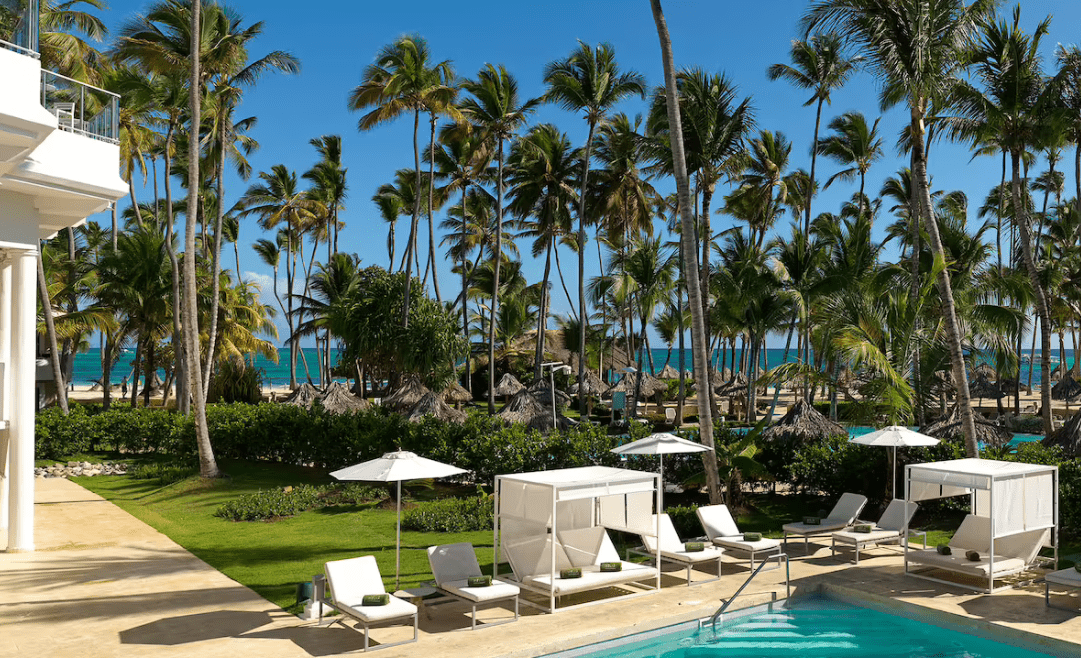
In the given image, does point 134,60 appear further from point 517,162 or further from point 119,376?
point 119,376

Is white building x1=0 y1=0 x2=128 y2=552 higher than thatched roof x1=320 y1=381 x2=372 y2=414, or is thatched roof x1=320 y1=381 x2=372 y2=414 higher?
white building x1=0 y1=0 x2=128 y2=552

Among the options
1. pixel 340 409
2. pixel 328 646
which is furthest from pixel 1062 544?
pixel 340 409

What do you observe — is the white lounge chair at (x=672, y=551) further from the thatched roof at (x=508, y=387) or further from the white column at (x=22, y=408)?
the thatched roof at (x=508, y=387)

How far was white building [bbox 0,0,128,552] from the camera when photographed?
1253 cm

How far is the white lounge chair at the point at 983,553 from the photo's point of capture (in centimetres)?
1080

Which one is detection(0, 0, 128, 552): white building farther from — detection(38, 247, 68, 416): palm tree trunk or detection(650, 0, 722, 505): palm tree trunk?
detection(38, 247, 68, 416): palm tree trunk

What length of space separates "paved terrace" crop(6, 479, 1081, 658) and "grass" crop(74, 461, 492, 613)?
1.68ft

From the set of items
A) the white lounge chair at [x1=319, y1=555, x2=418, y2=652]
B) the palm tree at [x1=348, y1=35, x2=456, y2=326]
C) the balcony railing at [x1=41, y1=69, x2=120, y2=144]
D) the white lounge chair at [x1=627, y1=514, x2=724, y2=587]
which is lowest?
the white lounge chair at [x1=627, y1=514, x2=724, y2=587]

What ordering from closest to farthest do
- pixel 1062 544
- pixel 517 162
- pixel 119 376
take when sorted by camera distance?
1. pixel 1062 544
2. pixel 517 162
3. pixel 119 376

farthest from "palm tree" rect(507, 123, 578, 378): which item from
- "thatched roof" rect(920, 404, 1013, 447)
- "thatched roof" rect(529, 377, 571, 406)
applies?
"thatched roof" rect(920, 404, 1013, 447)

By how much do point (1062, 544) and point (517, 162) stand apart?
30306 mm

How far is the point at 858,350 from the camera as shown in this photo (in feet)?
53.3

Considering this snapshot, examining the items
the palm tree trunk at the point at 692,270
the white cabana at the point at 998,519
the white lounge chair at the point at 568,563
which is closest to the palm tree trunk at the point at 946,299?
the white cabana at the point at 998,519

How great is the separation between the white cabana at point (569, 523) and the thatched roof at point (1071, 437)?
317 inches
